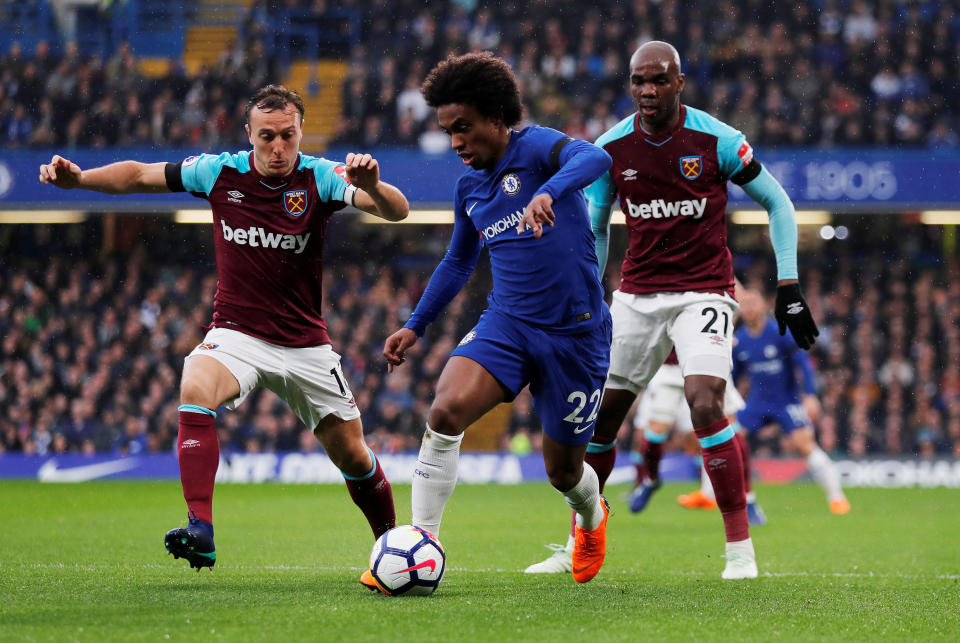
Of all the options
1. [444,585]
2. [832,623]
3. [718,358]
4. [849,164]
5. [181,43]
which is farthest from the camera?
[181,43]

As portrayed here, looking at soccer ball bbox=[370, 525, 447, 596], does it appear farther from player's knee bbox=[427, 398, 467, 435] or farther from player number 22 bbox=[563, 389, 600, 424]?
→ player number 22 bbox=[563, 389, 600, 424]

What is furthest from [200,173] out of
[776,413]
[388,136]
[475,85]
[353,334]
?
[353,334]

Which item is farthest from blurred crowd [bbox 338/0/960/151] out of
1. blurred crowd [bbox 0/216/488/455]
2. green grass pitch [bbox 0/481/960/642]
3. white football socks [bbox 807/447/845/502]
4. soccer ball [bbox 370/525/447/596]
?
soccer ball [bbox 370/525/447/596]

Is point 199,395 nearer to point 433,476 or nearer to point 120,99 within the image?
point 433,476

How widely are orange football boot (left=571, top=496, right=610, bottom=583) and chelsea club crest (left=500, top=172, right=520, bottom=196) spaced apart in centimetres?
174

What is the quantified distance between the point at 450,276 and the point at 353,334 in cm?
1565

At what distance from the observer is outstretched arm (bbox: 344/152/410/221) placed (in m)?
5.01

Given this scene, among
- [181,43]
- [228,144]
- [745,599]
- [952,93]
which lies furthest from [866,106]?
[745,599]

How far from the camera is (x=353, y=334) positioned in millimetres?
21078

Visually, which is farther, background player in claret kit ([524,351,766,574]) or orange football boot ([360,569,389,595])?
background player in claret kit ([524,351,766,574])

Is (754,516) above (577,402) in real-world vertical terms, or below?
below

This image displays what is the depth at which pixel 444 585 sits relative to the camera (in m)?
5.51

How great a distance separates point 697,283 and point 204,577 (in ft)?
9.60

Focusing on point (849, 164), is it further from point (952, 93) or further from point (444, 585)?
point (444, 585)
